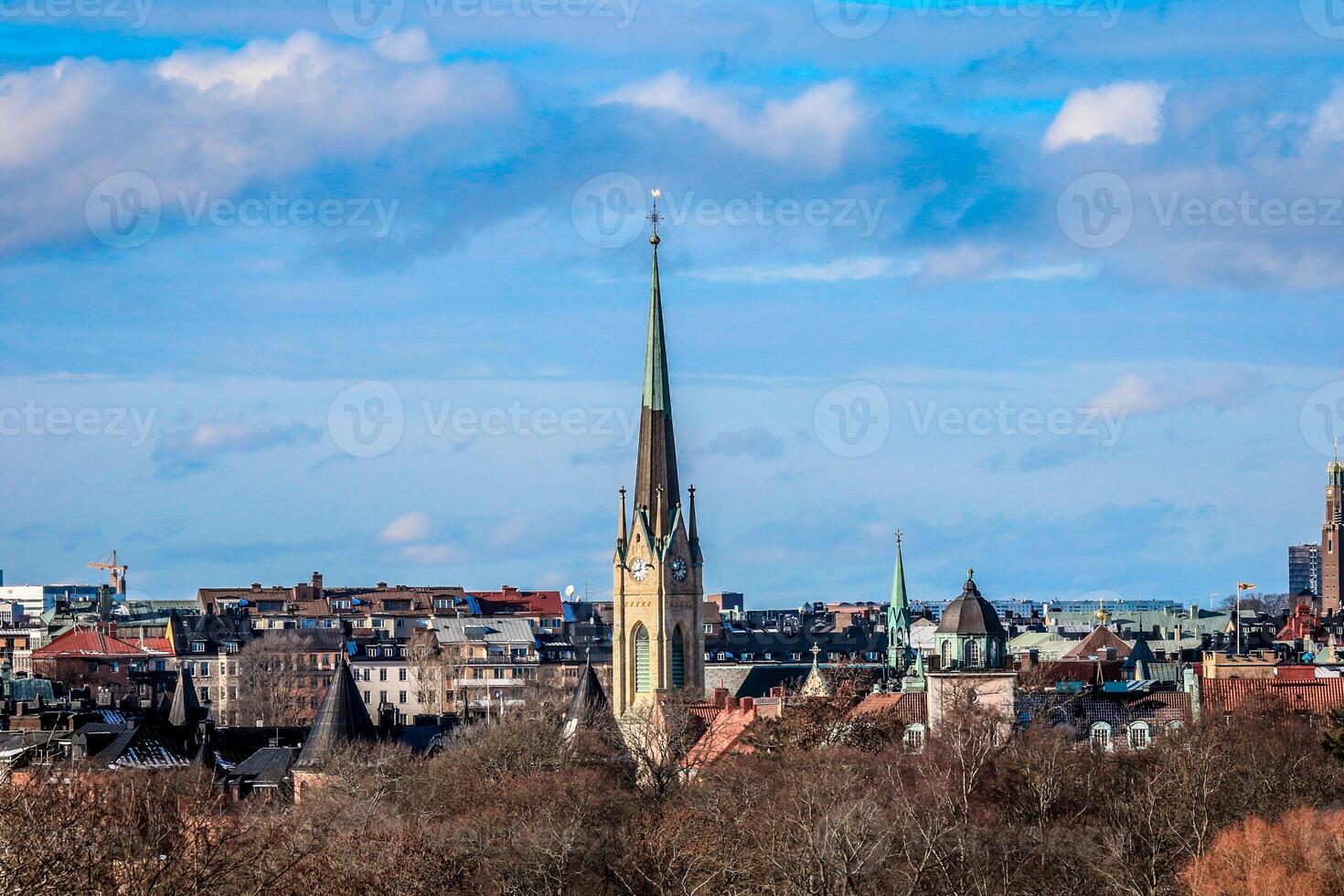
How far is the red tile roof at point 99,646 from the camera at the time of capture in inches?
7274

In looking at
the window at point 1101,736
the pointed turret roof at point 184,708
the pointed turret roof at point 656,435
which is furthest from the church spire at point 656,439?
the window at point 1101,736

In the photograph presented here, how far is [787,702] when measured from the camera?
10412 centimetres

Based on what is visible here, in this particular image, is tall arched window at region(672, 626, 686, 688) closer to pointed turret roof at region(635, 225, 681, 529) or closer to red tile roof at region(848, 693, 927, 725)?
pointed turret roof at region(635, 225, 681, 529)

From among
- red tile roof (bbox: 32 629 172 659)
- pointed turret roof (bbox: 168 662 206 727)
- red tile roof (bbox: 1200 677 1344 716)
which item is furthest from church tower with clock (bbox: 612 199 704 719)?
red tile roof (bbox: 32 629 172 659)

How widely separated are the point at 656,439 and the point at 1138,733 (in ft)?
144

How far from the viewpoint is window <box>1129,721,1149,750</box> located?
9069 cm

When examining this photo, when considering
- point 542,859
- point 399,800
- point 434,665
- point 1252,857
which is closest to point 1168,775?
point 1252,857

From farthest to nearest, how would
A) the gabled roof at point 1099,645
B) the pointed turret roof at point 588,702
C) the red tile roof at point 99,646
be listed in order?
the red tile roof at point 99,646 → the gabled roof at point 1099,645 → the pointed turret roof at point 588,702

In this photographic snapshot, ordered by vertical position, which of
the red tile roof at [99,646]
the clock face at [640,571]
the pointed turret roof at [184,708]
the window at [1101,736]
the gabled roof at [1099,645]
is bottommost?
the window at [1101,736]

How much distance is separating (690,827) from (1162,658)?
95.0m

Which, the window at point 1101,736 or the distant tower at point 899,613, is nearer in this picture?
the window at point 1101,736

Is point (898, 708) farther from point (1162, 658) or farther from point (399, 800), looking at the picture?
point (1162, 658)

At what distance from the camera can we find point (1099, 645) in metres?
167

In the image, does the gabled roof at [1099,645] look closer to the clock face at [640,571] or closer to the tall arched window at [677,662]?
the tall arched window at [677,662]
